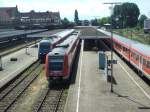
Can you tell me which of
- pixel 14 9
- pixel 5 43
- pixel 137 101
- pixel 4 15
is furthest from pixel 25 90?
pixel 14 9

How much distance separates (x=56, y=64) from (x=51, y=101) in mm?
5598

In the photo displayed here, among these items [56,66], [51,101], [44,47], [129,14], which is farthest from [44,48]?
[129,14]

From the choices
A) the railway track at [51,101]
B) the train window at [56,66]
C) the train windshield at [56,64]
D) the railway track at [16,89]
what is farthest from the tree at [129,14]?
the railway track at [51,101]

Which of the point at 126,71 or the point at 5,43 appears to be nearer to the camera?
the point at 126,71

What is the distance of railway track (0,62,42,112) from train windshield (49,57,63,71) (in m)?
2.75

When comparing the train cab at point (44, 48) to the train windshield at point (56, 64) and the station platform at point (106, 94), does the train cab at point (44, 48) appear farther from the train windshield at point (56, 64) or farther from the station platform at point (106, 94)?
the train windshield at point (56, 64)

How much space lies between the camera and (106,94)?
2673 cm

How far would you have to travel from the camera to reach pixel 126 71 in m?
38.3

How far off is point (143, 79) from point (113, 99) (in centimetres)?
860

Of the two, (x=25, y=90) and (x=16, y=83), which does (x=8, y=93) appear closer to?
(x=25, y=90)

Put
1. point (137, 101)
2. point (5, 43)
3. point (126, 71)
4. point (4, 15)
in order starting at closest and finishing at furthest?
point (137, 101) → point (126, 71) → point (5, 43) → point (4, 15)

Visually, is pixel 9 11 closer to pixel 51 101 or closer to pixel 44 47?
pixel 44 47

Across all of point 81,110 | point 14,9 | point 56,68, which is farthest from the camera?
point 14,9

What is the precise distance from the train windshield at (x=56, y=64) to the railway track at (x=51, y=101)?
1.65m
